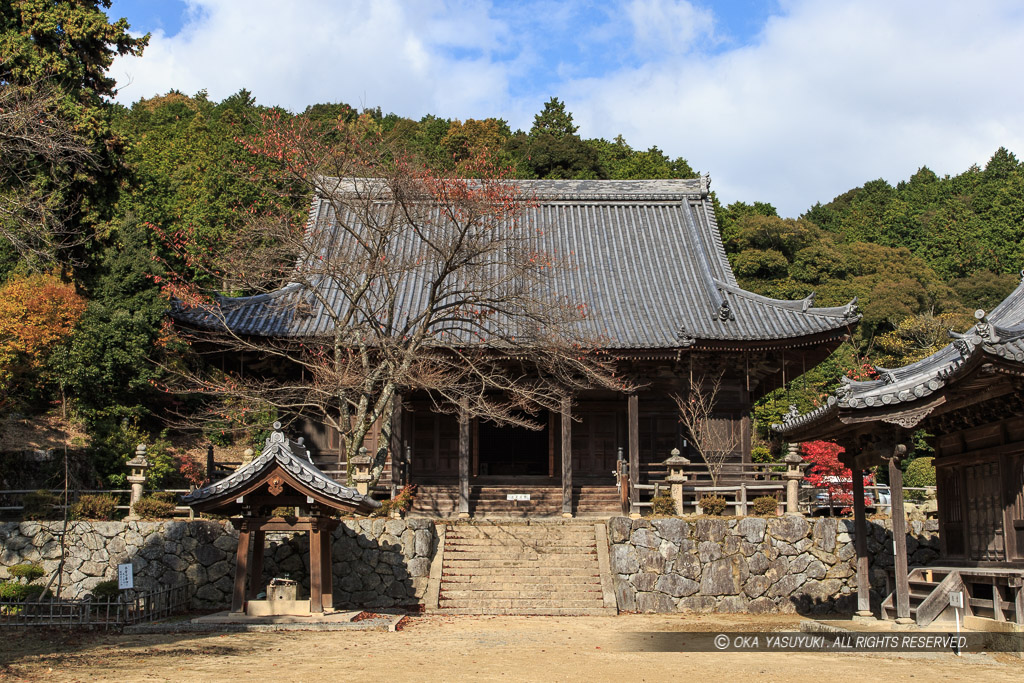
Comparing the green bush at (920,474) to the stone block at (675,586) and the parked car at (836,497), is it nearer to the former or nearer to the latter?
the parked car at (836,497)

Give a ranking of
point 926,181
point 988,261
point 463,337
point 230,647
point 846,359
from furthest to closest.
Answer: point 926,181
point 988,261
point 846,359
point 463,337
point 230,647

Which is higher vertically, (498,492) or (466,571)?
(498,492)

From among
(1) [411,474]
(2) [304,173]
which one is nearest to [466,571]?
(1) [411,474]

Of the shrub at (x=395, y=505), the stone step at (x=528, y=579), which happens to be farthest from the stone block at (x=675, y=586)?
the shrub at (x=395, y=505)

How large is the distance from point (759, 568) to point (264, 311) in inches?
527

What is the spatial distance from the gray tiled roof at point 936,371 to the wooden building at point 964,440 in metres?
0.02

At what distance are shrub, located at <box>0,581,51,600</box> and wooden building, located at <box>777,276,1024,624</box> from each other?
1350 cm

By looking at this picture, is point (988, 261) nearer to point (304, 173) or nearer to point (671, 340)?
point (671, 340)

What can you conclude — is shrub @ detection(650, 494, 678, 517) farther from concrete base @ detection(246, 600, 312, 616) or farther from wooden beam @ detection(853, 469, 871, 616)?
concrete base @ detection(246, 600, 312, 616)

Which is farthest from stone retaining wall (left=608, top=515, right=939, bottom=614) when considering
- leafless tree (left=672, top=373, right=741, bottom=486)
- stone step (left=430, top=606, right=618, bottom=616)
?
leafless tree (left=672, top=373, right=741, bottom=486)

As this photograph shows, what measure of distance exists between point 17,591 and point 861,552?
14291 mm

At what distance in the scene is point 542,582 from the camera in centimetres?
1728

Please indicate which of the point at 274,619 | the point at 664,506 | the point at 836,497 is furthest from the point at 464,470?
the point at 836,497

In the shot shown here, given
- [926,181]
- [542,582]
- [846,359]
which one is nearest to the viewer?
[542,582]
